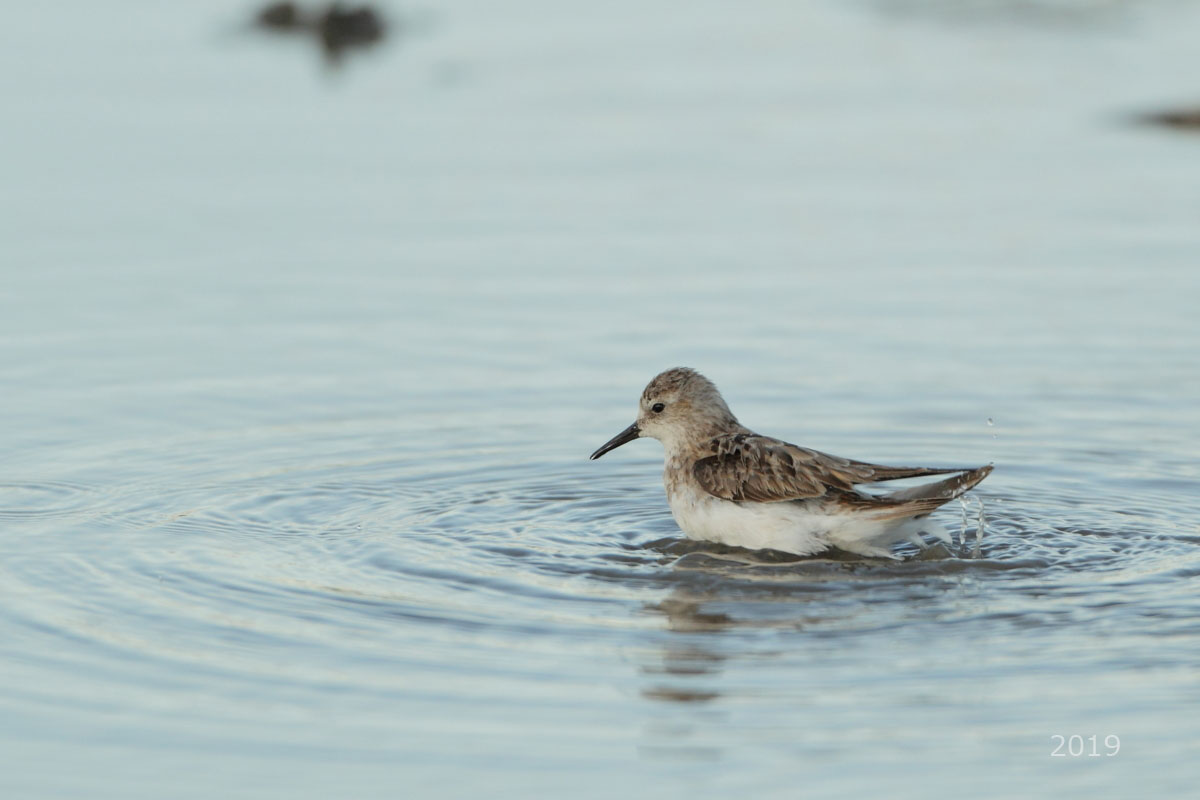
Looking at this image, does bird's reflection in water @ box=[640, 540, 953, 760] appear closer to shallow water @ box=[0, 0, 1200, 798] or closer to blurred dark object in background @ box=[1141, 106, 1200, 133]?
shallow water @ box=[0, 0, 1200, 798]

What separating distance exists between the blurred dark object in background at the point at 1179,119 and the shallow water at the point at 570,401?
25 cm

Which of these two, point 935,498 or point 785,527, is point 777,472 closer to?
point 785,527

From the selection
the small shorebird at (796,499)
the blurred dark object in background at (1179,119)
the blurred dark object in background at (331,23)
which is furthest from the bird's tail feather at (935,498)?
the blurred dark object in background at (331,23)

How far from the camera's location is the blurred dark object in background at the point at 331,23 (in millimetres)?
22500

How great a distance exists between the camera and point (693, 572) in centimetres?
901

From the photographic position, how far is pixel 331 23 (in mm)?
22656

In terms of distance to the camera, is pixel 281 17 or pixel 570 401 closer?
pixel 570 401

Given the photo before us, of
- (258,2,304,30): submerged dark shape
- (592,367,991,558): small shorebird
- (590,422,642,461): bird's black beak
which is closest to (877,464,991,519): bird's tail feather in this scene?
(592,367,991,558): small shorebird

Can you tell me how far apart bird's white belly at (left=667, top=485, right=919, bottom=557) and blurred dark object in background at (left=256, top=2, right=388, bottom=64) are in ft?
45.2

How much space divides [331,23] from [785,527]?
581 inches

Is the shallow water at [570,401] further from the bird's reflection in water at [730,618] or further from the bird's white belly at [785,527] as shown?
the bird's white belly at [785,527]

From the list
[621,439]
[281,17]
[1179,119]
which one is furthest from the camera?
[281,17]

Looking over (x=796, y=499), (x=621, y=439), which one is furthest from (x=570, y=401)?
(x=796, y=499)

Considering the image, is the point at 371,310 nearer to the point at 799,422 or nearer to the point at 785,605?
the point at 799,422
